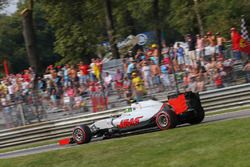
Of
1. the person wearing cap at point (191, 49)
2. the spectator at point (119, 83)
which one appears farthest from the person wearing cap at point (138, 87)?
the person wearing cap at point (191, 49)

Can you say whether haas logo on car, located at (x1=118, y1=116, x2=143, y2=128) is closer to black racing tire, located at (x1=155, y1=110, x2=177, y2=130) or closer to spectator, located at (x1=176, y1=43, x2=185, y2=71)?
black racing tire, located at (x1=155, y1=110, x2=177, y2=130)

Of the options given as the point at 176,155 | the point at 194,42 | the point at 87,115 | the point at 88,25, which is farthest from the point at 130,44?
the point at 176,155

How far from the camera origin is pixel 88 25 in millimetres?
39656

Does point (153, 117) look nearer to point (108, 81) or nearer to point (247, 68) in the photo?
point (247, 68)

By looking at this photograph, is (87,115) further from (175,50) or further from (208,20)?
(208,20)

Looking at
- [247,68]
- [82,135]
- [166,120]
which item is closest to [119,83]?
[82,135]

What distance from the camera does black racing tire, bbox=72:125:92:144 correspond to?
14.1 m

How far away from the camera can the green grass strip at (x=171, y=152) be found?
804 centimetres

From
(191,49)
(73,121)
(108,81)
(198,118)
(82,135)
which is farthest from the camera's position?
(191,49)

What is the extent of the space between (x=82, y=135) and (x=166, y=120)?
2.58 m

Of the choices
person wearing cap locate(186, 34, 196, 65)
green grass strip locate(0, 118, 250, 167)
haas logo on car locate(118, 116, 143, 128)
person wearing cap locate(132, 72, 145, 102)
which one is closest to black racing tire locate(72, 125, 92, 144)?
haas logo on car locate(118, 116, 143, 128)

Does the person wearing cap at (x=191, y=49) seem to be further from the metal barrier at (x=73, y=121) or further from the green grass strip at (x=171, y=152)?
the green grass strip at (x=171, y=152)

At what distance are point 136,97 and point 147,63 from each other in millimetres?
1638

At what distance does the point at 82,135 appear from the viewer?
1410 cm
